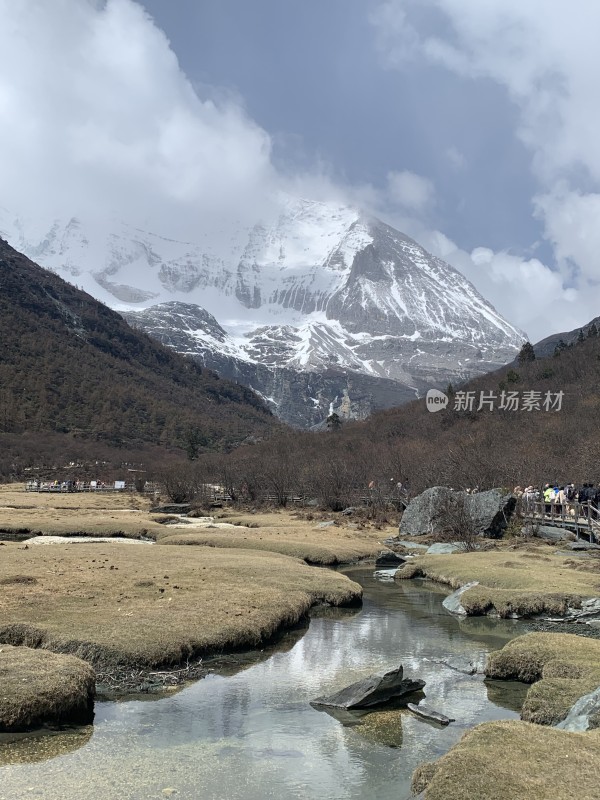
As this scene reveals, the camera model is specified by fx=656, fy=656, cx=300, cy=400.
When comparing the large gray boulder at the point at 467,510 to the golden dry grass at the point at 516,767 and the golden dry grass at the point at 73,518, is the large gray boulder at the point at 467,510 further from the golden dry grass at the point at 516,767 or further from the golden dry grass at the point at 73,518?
the golden dry grass at the point at 516,767

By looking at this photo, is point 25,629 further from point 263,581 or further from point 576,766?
point 576,766

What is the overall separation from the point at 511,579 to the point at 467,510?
831 inches

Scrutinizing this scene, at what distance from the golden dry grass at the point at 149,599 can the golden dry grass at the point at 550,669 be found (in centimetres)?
751

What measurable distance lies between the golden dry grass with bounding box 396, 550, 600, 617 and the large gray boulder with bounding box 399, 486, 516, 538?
8220 millimetres

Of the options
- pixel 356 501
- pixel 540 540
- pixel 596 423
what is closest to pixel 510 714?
pixel 540 540

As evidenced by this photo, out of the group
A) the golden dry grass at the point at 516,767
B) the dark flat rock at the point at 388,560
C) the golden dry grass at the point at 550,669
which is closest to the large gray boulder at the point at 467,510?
the dark flat rock at the point at 388,560

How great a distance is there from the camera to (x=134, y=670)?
16641 mm

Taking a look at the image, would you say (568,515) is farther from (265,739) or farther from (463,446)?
(463,446)

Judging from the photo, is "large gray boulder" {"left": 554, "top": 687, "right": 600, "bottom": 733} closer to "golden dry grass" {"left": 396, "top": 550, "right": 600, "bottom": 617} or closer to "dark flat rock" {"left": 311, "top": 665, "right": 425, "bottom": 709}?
"dark flat rock" {"left": 311, "top": 665, "right": 425, "bottom": 709}

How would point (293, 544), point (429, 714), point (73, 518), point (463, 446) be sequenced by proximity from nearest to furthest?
point (429, 714) → point (293, 544) → point (73, 518) → point (463, 446)

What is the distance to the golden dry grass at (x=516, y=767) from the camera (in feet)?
29.1

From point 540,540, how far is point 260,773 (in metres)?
39.0

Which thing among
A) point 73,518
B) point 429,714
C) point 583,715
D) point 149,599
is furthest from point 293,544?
point 583,715

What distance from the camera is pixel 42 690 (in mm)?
13508
